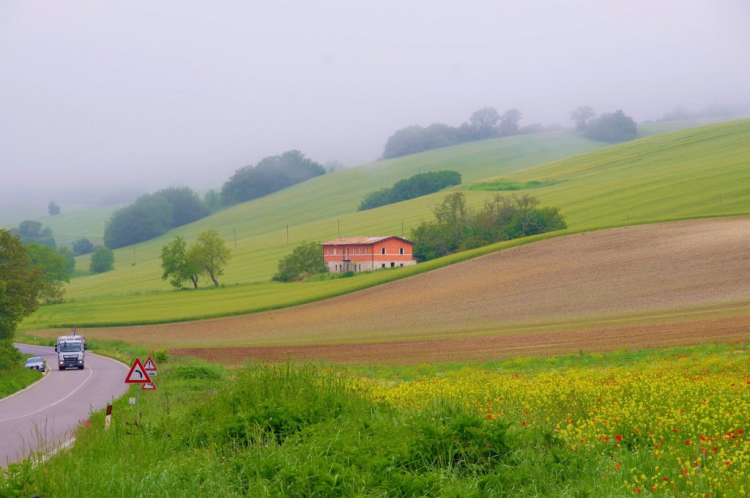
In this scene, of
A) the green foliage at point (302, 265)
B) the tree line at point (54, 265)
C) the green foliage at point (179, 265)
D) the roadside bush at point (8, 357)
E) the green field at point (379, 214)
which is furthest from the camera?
the green foliage at point (179, 265)

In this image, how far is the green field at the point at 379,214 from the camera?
7950 centimetres

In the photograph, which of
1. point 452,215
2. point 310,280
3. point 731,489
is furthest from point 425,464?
point 452,215

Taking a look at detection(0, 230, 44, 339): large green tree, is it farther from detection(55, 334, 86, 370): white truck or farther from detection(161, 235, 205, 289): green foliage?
detection(161, 235, 205, 289): green foliage

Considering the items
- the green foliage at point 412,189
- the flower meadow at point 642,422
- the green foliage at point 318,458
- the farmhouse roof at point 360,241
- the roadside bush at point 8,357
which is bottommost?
the roadside bush at point 8,357

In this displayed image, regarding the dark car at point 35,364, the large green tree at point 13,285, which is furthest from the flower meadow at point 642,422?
the large green tree at point 13,285

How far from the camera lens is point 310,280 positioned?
9138 cm

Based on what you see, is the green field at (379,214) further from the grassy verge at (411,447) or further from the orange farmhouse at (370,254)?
the grassy verge at (411,447)

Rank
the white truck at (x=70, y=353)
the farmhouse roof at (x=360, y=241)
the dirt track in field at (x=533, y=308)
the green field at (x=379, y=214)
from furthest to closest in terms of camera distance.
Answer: the farmhouse roof at (x=360, y=241) < the green field at (x=379, y=214) < the white truck at (x=70, y=353) < the dirt track in field at (x=533, y=308)

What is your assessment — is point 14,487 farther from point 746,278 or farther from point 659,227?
point 659,227

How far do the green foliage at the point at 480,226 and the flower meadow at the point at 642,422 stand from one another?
7246cm

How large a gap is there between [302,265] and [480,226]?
76.1ft

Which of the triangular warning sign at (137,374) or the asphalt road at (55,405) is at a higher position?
the triangular warning sign at (137,374)

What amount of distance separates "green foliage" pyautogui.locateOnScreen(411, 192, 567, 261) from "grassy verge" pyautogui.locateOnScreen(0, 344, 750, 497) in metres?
75.0

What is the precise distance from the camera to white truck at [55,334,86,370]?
152 feet
